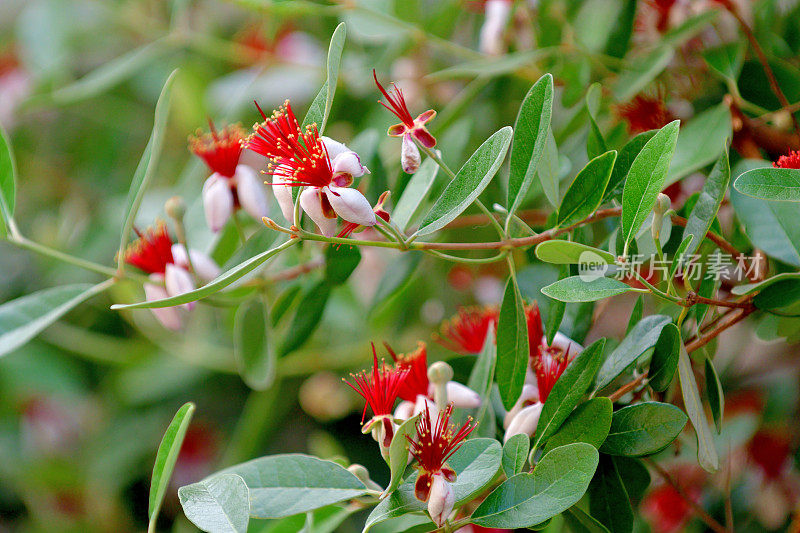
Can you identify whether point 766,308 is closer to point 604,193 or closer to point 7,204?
point 604,193

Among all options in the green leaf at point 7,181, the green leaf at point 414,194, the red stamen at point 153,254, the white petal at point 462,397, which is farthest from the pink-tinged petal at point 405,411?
the green leaf at point 7,181

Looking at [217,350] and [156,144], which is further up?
[156,144]

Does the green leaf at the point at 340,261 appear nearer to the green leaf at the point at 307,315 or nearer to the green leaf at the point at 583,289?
the green leaf at the point at 307,315

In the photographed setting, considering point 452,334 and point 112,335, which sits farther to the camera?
point 112,335

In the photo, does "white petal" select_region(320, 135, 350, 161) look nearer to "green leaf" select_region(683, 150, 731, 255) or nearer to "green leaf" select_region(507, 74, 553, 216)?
"green leaf" select_region(507, 74, 553, 216)

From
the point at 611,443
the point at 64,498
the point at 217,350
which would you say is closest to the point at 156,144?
the point at 611,443

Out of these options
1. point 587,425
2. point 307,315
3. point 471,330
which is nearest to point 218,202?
point 307,315

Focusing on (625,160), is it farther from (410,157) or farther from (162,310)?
(162,310)
